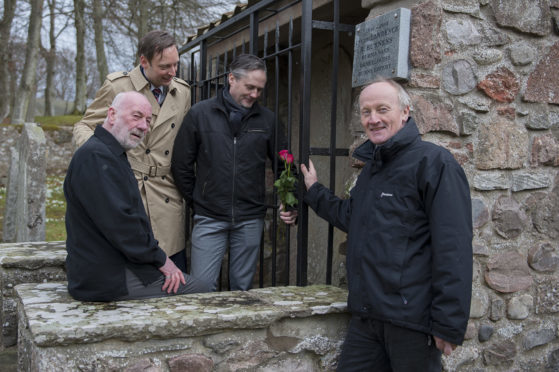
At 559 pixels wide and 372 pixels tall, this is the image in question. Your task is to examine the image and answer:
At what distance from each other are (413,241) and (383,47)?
1118 mm

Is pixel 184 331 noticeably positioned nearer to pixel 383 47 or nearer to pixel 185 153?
pixel 185 153

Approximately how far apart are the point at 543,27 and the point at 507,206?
3.45 feet

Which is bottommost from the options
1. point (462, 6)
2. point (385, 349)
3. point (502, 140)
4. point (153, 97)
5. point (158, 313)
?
point (385, 349)

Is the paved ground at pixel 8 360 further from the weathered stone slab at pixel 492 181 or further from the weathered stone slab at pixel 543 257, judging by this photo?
the weathered stone slab at pixel 543 257

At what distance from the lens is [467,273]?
202 centimetres

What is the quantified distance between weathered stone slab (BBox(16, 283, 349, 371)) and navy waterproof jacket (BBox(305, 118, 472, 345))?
0.32m

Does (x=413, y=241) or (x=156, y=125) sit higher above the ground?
(x=156, y=125)

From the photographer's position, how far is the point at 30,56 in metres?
14.7

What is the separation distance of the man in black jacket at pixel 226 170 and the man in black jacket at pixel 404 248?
1.05 meters

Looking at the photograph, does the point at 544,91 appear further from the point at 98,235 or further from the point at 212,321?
the point at 98,235

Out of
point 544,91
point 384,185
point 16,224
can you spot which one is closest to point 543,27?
point 544,91

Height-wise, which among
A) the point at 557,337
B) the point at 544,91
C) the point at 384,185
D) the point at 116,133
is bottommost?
the point at 557,337

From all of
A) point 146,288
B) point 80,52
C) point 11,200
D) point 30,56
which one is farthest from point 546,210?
point 80,52

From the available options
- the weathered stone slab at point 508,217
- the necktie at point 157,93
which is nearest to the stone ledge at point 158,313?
the weathered stone slab at point 508,217
